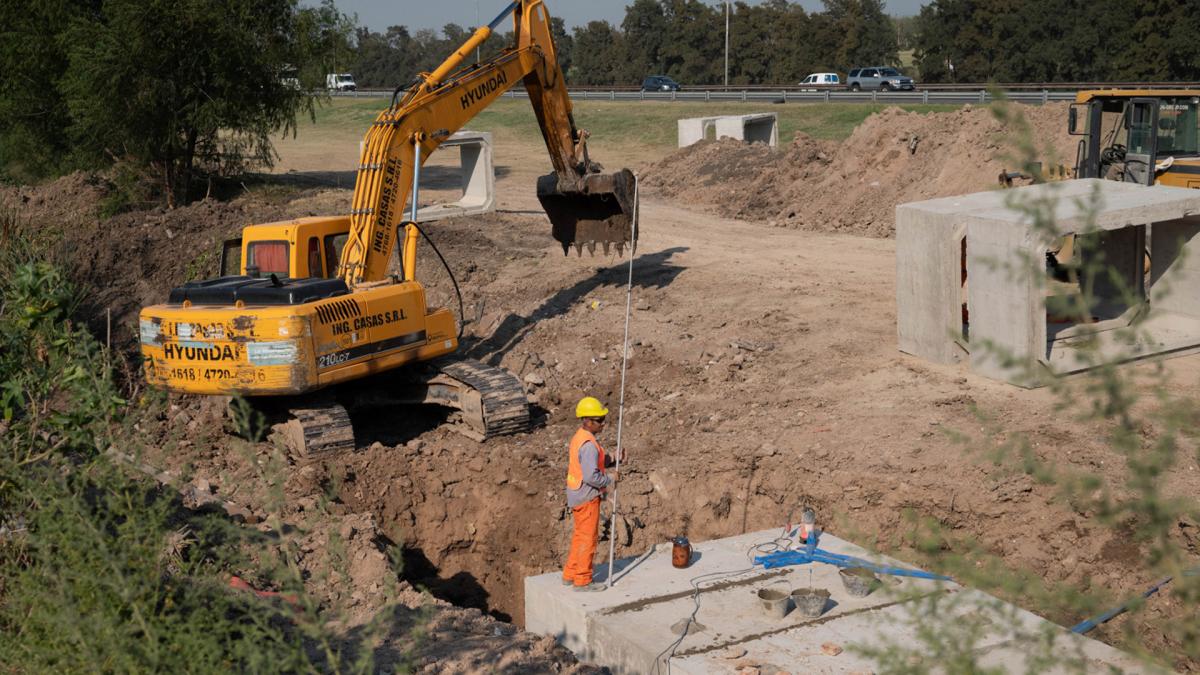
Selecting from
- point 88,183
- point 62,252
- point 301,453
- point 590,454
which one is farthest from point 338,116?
point 590,454

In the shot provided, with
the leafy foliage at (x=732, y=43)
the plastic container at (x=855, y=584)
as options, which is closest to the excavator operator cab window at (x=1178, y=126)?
the plastic container at (x=855, y=584)

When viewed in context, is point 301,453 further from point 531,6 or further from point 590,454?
point 531,6

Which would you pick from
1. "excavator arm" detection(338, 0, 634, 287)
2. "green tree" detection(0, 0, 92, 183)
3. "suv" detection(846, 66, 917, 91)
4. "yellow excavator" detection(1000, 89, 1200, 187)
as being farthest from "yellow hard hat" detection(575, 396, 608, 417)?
"suv" detection(846, 66, 917, 91)

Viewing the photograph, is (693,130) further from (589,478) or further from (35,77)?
(589,478)

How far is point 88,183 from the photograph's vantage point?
2920cm

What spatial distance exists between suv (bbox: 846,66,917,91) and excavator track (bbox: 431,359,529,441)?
1682 inches

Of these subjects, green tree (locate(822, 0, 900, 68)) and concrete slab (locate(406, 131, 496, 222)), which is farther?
green tree (locate(822, 0, 900, 68))

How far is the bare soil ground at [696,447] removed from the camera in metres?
10.3

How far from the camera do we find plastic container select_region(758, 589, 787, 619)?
8359mm

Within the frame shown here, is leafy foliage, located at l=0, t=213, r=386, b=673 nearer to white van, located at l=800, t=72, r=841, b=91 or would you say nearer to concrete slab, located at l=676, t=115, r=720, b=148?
concrete slab, located at l=676, t=115, r=720, b=148

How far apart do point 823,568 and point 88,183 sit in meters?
24.8

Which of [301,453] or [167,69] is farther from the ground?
[167,69]

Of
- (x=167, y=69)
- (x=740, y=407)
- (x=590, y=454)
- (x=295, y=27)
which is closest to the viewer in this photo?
(x=590, y=454)

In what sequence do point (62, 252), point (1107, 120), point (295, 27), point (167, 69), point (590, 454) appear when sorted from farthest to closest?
1. point (295, 27)
2. point (167, 69)
3. point (62, 252)
4. point (1107, 120)
5. point (590, 454)
